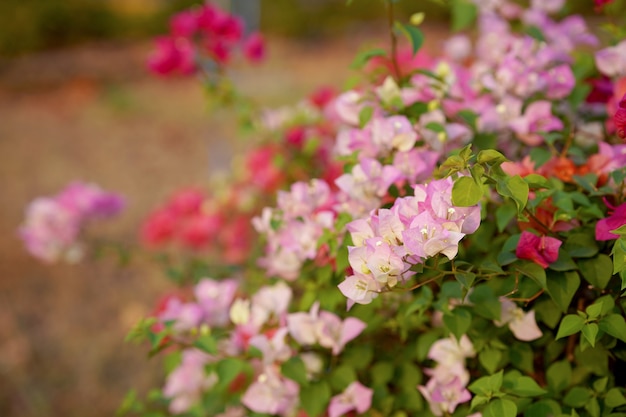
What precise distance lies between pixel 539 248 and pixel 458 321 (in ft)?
0.36

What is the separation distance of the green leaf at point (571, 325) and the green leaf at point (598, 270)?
2.2 inches

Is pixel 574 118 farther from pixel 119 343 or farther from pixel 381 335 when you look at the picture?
pixel 119 343

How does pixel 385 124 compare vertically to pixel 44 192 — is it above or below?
above

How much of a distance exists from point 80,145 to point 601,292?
3476mm

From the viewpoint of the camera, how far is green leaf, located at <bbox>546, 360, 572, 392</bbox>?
2.40 ft

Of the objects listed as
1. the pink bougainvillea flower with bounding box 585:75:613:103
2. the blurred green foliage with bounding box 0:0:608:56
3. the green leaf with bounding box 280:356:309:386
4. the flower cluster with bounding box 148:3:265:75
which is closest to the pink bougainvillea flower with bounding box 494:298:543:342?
the green leaf with bounding box 280:356:309:386

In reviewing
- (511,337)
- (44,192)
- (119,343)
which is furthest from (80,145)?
(511,337)

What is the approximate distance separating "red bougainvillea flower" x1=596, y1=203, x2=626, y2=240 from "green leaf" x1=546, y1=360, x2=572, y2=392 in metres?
0.16

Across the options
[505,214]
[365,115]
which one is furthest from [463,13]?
[505,214]

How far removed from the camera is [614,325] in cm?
63

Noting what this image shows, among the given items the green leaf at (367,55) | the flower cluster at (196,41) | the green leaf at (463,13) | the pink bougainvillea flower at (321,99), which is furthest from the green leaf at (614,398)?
the pink bougainvillea flower at (321,99)

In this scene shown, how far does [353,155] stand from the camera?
826 millimetres

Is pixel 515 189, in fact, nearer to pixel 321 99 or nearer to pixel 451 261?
pixel 451 261

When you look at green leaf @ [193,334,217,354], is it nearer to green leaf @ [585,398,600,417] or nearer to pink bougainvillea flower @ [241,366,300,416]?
pink bougainvillea flower @ [241,366,300,416]
